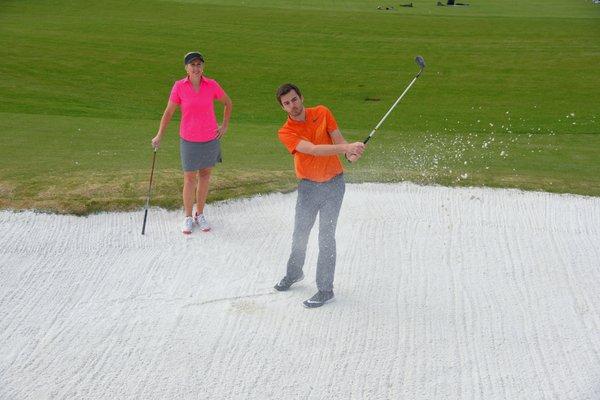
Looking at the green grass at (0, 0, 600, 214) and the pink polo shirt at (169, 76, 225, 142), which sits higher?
the pink polo shirt at (169, 76, 225, 142)

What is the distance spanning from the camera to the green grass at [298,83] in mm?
9328

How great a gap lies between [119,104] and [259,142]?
5.34m

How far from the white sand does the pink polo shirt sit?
3.74 ft

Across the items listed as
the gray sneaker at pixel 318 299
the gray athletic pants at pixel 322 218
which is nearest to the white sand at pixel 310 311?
the gray sneaker at pixel 318 299

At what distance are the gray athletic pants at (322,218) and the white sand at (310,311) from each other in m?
0.36

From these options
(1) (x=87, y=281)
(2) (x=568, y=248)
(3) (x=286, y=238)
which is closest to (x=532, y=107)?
(2) (x=568, y=248)

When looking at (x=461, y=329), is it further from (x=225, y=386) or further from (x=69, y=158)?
(x=69, y=158)

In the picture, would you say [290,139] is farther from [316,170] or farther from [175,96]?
[175,96]

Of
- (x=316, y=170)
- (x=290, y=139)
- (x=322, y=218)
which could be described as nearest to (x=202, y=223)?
(x=322, y=218)

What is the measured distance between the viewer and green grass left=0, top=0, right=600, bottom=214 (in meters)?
9.33

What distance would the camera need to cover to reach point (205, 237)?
759 cm

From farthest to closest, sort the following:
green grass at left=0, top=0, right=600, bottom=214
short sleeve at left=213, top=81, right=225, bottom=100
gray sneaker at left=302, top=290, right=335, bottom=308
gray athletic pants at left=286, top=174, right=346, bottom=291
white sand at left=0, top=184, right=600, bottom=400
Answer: green grass at left=0, top=0, right=600, bottom=214 → short sleeve at left=213, top=81, right=225, bottom=100 → gray sneaker at left=302, top=290, right=335, bottom=308 → gray athletic pants at left=286, top=174, right=346, bottom=291 → white sand at left=0, top=184, right=600, bottom=400

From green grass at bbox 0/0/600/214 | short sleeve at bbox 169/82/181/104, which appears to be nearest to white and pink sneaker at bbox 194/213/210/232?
green grass at bbox 0/0/600/214

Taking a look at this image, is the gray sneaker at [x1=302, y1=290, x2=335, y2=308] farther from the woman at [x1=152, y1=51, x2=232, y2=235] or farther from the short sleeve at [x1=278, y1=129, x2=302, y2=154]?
the woman at [x1=152, y1=51, x2=232, y2=235]
